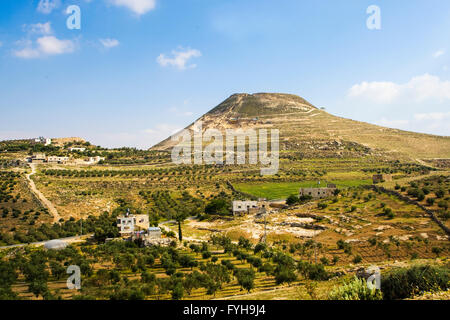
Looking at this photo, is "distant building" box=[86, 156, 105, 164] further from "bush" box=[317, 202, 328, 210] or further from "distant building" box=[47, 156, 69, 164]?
"bush" box=[317, 202, 328, 210]

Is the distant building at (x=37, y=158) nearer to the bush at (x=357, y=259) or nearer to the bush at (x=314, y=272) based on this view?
the bush at (x=314, y=272)

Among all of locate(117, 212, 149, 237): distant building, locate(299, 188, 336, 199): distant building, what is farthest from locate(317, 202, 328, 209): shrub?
locate(117, 212, 149, 237): distant building

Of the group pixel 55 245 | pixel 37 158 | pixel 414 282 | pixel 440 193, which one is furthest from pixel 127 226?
pixel 37 158

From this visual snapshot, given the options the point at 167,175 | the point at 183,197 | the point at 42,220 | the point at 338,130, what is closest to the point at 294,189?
the point at 183,197

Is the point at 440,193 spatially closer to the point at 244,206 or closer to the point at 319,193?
the point at 319,193

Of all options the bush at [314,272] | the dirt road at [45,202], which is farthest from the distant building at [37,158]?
the bush at [314,272]
